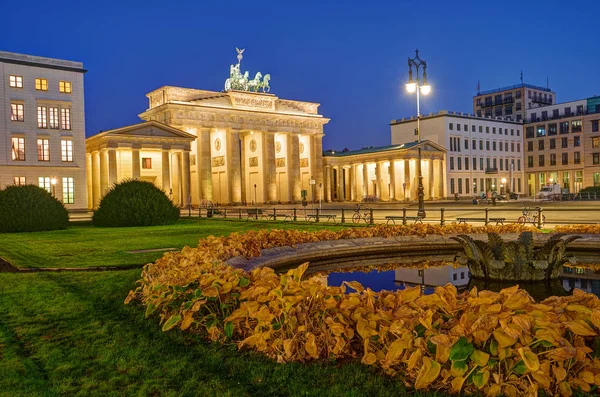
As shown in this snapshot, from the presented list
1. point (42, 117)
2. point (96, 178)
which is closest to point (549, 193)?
point (96, 178)

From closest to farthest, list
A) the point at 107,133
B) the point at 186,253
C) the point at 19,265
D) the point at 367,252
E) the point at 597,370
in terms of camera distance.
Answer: the point at 597,370 < the point at 186,253 < the point at 19,265 < the point at 367,252 < the point at 107,133

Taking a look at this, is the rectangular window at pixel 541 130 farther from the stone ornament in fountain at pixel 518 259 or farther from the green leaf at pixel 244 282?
the green leaf at pixel 244 282

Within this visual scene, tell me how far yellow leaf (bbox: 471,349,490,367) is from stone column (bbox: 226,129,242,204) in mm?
85598

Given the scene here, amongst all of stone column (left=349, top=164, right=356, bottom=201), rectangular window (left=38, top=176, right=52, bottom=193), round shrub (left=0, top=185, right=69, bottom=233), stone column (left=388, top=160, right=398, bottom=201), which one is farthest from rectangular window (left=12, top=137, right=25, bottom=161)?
stone column (left=349, top=164, right=356, bottom=201)

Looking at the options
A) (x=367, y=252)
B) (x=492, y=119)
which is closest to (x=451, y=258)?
(x=367, y=252)

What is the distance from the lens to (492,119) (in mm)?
121688

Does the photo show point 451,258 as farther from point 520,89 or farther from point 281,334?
point 520,89

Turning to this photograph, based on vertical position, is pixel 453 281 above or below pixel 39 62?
below

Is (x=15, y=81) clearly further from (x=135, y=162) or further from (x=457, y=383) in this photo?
(x=457, y=383)

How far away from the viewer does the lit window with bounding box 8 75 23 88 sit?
199 feet

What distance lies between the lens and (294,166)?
9869 cm

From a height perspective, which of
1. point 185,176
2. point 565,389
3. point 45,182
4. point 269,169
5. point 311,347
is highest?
point 269,169

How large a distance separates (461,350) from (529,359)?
57 centimetres

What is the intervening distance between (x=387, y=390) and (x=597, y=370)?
1852 mm
